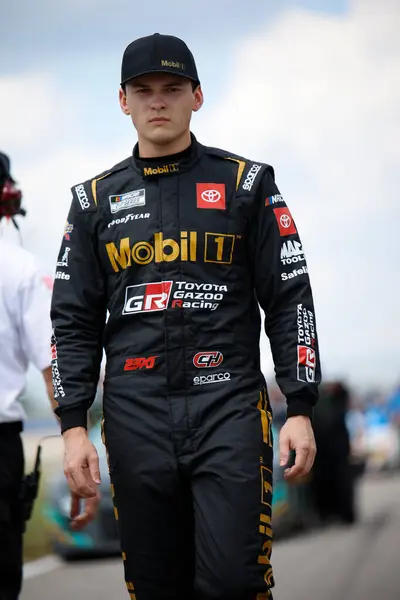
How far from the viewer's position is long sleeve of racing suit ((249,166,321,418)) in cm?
434

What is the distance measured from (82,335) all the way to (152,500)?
1.92 ft

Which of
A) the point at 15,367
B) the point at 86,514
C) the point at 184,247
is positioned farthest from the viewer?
the point at 15,367

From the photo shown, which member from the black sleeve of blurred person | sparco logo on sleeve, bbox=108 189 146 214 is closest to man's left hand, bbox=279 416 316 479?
sparco logo on sleeve, bbox=108 189 146 214

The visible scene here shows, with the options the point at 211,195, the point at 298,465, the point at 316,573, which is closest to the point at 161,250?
the point at 211,195

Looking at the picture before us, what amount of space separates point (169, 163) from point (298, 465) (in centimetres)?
105

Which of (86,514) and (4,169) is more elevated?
(4,169)

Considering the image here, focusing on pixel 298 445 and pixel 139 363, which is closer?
pixel 298 445

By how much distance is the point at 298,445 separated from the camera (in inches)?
164

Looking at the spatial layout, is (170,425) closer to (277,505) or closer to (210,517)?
(210,517)

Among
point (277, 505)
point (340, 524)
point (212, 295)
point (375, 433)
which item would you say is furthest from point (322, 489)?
point (375, 433)

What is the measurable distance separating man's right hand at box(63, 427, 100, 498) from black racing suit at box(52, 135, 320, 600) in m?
0.07

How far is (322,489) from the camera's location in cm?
1664

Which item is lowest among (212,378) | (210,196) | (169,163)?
Answer: (212,378)

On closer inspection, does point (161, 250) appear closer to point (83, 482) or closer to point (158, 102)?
point (158, 102)
